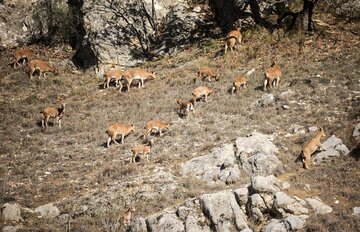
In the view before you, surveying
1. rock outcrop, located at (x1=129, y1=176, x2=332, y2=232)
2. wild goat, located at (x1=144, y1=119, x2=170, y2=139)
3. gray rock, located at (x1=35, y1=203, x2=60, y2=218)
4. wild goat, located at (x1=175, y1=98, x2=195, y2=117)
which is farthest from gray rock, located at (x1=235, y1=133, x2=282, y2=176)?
gray rock, located at (x1=35, y1=203, x2=60, y2=218)

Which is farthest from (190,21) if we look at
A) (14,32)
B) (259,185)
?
(259,185)

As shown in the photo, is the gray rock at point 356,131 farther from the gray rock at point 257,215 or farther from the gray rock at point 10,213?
the gray rock at point 10,213

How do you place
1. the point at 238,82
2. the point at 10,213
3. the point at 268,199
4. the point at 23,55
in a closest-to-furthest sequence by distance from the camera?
the point at 268,199 → the point at 10,213 → the point at 238,82 → the point at 23,55

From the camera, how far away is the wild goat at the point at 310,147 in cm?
1803

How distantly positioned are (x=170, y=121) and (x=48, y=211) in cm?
829

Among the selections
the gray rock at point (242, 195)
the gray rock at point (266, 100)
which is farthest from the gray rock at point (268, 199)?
the gray rock at point (266, 100)

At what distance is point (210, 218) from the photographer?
49.2 ft

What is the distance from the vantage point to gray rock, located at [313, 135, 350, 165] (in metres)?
18.3

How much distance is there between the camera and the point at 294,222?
14016 mm

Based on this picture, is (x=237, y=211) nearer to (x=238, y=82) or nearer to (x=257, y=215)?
(x=257, y=215)

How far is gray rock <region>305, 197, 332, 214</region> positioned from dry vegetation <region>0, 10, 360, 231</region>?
400 mm

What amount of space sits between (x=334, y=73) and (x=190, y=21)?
12.5 m

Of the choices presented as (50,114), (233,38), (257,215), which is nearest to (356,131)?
(257,215)

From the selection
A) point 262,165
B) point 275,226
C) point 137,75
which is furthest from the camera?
point 137,75
